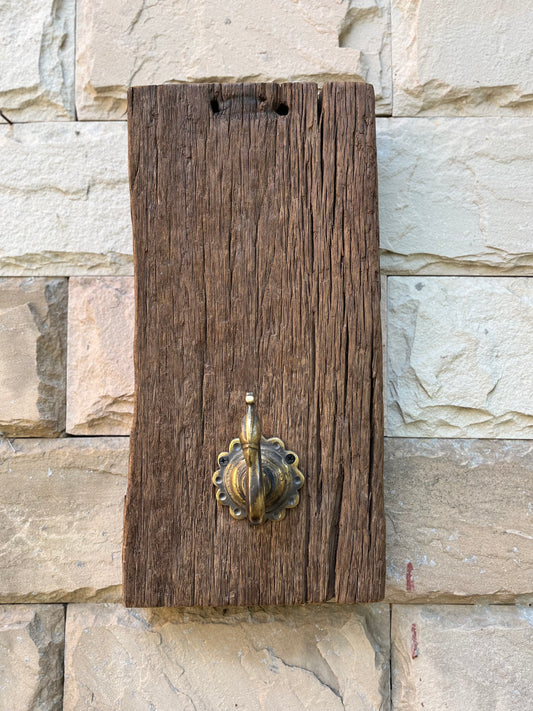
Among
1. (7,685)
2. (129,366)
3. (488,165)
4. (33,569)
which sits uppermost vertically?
(488,165)

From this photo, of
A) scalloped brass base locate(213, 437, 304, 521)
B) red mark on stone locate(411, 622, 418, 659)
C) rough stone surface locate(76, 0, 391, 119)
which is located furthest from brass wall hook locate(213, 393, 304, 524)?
rough stone surface locate(76, 0, 391, 119)

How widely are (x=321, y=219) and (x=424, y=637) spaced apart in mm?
623

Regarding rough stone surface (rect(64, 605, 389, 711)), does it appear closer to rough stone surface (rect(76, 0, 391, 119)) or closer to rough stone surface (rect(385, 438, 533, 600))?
rough stone surface (rect(385, 438, 533, 600))

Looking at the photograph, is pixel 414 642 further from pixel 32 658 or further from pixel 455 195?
pixel 455 195

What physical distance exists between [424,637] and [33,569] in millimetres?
590

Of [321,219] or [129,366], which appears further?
[129,366]

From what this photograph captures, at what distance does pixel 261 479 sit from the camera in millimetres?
731

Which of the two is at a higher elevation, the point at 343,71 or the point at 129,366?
the point at 343,71

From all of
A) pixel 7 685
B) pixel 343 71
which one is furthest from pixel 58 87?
pixel 7 685

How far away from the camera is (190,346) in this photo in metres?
0.81

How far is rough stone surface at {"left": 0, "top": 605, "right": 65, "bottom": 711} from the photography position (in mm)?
889

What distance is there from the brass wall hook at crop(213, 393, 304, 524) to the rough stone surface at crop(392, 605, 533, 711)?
29cm

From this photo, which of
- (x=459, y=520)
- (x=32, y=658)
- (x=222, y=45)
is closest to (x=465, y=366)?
(x=459, y=520)

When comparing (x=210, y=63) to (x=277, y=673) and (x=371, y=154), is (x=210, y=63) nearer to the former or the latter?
(x=371, y=154)
